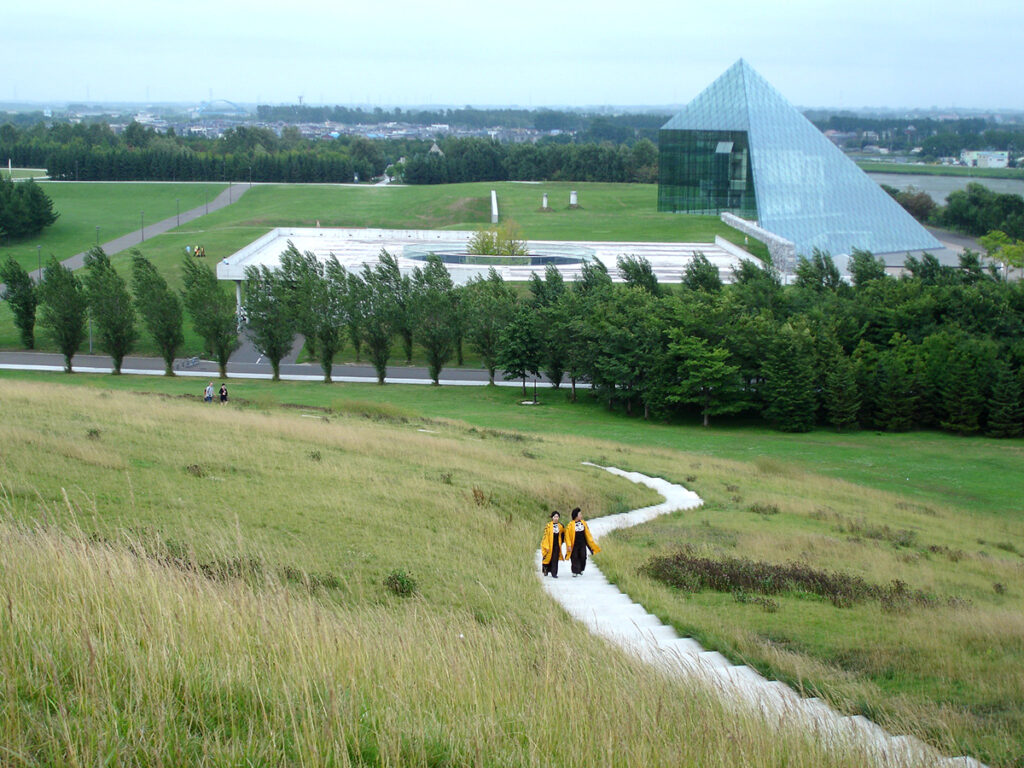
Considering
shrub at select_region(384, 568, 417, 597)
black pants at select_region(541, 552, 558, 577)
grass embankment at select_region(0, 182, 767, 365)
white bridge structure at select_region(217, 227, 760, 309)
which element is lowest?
black pants at select_region(541, 552, 558, 577)

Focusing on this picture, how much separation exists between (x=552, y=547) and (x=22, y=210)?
242ft

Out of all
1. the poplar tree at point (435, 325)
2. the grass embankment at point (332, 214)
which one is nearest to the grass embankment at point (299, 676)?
the poplar tree at point (435, 325)

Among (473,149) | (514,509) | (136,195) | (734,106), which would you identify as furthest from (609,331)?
(473,149)

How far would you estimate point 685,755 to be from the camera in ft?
14.0

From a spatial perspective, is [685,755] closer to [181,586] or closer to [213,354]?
[181,586]

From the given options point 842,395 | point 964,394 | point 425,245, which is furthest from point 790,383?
point 425,245

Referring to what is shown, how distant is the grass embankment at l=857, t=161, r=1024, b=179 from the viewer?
169000 millimetres

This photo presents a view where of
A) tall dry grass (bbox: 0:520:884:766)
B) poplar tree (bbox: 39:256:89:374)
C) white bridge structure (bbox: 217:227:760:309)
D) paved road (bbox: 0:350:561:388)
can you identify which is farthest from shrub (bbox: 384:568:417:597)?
white bridge structure (bbox: 217:227:760:309)

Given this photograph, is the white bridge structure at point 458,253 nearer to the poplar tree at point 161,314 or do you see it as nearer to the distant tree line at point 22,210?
the poplar tree at point 161,314

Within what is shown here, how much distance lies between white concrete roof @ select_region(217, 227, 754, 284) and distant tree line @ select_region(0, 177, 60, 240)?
21.5 m

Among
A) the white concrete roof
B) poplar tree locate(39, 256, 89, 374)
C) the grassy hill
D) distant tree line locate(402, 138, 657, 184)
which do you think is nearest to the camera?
the grassy hill

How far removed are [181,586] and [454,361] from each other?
40.1m

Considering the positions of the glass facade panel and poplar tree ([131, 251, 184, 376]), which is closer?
poplar tree ([131, 251, 184, 376])

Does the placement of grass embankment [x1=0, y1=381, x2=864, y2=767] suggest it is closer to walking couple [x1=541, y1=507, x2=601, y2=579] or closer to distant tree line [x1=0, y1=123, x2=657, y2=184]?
walking couple [x1=541, y1=507, x2=601, y2=579]
